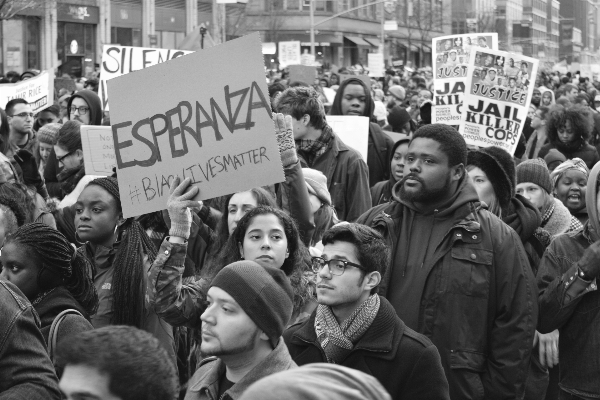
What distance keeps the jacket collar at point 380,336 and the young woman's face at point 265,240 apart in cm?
61

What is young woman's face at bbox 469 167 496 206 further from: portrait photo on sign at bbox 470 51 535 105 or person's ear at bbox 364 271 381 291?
portrait photo on sign at bbox 470 51 535 105

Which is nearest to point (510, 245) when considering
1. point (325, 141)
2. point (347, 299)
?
point (347, 299)

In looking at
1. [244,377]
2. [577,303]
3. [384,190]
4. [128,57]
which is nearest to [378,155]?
[384,190]

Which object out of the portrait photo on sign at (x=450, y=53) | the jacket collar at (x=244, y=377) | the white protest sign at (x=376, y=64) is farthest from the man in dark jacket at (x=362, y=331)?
the white protest sign at (x=376, y=64)

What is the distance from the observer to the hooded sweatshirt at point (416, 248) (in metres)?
4.58

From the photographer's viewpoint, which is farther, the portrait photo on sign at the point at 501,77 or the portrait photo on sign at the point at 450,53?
the portrait photo on sign at the point at 450,53

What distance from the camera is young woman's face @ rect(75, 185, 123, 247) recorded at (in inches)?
200

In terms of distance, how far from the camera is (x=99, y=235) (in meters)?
5.08

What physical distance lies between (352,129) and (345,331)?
175 inches

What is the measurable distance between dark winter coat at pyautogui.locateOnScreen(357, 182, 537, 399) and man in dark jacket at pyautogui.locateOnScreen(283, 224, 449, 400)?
56cm

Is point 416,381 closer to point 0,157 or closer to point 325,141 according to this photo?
point 325,141

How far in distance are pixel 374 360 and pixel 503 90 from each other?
17.1 ft

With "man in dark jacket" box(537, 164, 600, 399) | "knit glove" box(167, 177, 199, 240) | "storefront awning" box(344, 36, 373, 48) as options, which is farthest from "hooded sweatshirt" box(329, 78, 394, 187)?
"storefront awning" box(344, 36, 373, 48)

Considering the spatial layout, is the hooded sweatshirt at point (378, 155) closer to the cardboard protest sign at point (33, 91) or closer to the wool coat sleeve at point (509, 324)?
the wool coat sleeve at point (509, 324)
